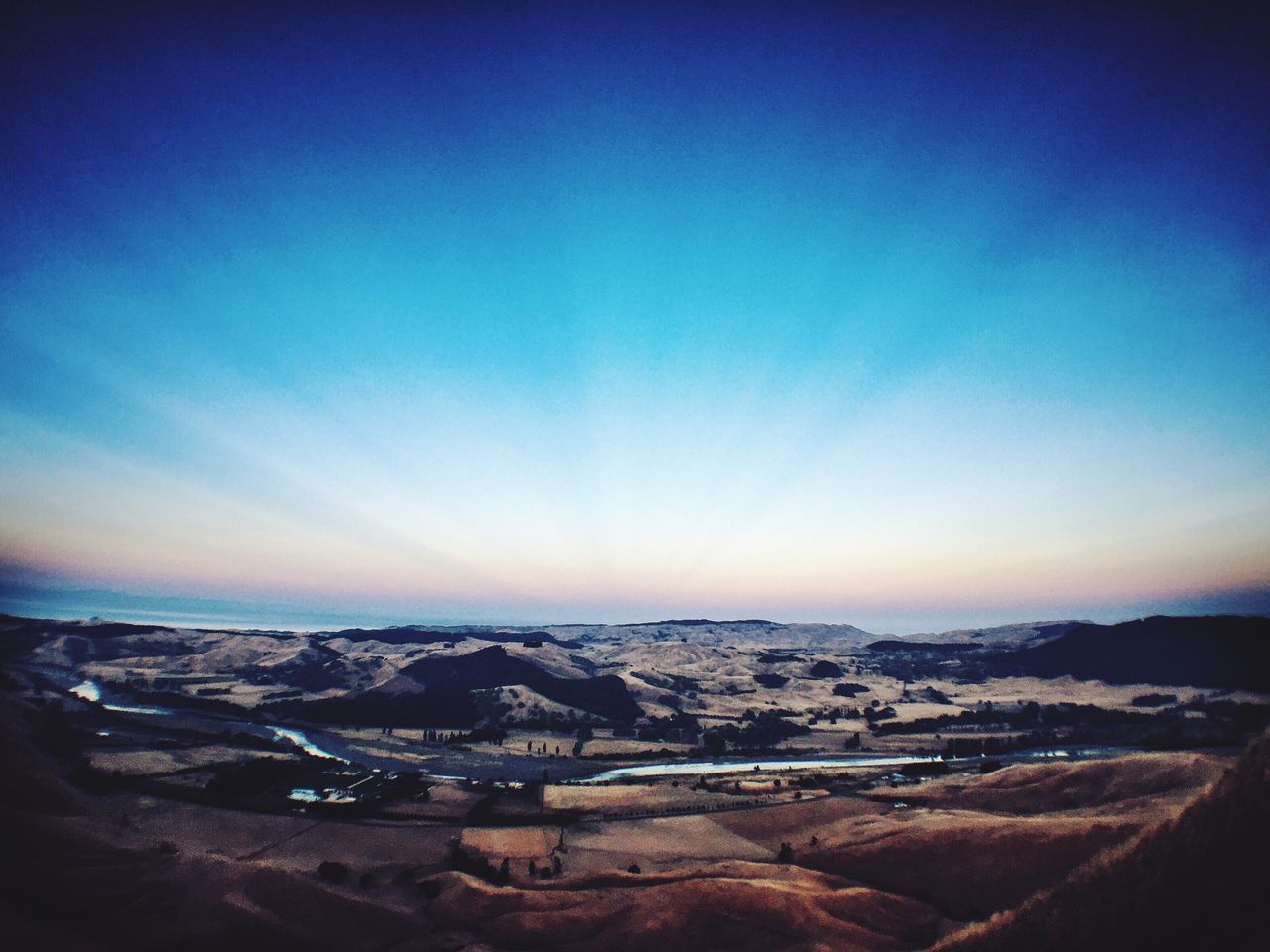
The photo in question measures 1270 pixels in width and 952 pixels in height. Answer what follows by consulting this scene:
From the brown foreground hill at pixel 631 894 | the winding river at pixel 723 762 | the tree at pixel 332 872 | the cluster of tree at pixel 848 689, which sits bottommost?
the cluster of tree at pixel 848 689

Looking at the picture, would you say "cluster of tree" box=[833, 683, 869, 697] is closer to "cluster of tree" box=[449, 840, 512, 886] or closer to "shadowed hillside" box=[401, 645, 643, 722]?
"shadowed hillside" box=[401, 645, 643, 722]

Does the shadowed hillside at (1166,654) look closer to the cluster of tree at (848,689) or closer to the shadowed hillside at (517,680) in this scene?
the cluster of tree at (848,689)

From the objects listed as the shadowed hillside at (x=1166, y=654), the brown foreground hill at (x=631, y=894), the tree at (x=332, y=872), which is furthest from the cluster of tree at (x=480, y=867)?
the shadowed hillside at (x=1166, y=654)

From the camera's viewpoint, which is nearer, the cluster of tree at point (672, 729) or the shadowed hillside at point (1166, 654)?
the cluster of tree at point (672, 729)

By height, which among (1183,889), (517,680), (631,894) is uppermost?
(1183,889)

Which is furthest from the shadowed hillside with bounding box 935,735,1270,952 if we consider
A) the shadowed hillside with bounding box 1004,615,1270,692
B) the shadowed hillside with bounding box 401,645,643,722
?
the shadowed hillside with bounding box 1004,615,1270,692

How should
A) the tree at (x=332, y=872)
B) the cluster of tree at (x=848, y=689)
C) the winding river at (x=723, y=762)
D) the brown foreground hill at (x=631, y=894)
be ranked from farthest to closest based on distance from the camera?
1. the cluster of tree at (x=848, y=689)
2. the winding river at (x=723, y=762)
3. the tree at (x=332, y=872)
4. the brown foreground hill at (x=631, y=894)

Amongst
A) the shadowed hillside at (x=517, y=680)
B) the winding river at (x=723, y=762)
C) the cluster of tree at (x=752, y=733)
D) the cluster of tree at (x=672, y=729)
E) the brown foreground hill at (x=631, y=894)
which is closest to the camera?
the brown foreground hill at (x=631, y=894)

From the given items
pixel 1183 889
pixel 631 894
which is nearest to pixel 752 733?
pixel 631 894

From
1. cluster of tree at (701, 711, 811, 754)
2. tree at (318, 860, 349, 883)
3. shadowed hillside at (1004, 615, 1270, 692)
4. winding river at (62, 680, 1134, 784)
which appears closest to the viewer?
tree at (318, 860, 349, 883)

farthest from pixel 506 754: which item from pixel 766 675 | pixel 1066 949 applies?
pixel 766 675

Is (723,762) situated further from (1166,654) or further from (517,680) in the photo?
(1166,654)

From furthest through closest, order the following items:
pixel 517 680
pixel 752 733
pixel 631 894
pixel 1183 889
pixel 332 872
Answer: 1. pixel 517 680
2. pixel 752 733
3. pixel 332 872
4. pixel 631 894
5. pixel 1183 889
